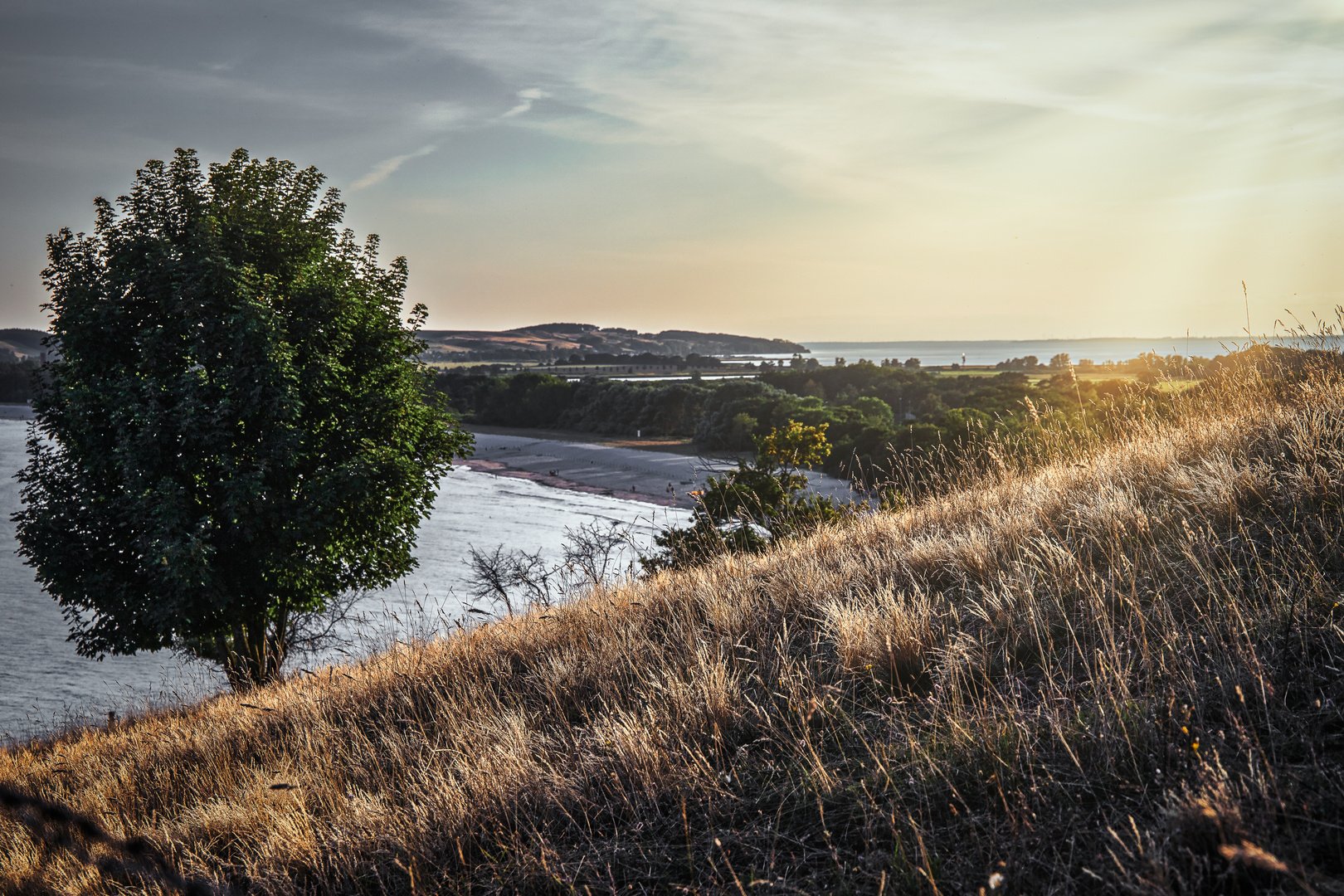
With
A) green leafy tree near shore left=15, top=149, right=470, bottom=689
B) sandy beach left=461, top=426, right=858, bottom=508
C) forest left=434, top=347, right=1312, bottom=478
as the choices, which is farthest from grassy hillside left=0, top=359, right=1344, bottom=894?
sandy beach left=461, top=426, right=858, bottom=508

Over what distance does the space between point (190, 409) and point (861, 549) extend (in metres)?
10.2

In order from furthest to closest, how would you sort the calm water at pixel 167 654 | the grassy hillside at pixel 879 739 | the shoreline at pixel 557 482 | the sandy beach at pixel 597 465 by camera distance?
the sandy beach at pixel 597 465 → the shoreline at pixel 557 482 → the calm water at pixel 167 654 → the grassy hillside at pixel 879 739

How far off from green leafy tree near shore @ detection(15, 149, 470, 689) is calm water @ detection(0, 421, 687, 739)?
144cm

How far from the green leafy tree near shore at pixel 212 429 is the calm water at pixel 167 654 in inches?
56.5

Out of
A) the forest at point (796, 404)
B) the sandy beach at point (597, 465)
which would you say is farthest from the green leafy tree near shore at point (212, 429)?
the sandy beach at point (597, 465)

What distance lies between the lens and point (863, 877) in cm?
227

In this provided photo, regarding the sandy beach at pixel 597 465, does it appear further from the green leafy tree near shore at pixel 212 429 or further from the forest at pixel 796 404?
the green leafy tree near shore at pixel 212 429

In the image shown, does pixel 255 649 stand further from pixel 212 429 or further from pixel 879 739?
pixel 879 739

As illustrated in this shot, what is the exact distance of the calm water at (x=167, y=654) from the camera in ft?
49.4

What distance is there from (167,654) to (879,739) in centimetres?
2702

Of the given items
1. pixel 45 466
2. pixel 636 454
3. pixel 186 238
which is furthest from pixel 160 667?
pixel 636 454

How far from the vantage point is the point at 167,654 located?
22.7 m

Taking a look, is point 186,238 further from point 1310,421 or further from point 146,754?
point 1310,421

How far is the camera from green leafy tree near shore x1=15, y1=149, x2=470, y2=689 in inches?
430
